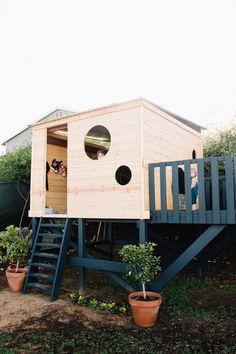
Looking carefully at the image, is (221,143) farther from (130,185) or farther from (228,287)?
(130,185)

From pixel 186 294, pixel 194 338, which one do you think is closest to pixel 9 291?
pixel 186 294

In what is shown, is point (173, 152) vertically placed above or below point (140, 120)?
below

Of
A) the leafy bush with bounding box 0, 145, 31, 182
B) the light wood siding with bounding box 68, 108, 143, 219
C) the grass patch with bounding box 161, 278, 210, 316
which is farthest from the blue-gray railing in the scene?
the leafy bush with bounding box 0, 145, 31, 182

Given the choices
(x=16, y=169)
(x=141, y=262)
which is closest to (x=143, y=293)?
(x=141, y=262)

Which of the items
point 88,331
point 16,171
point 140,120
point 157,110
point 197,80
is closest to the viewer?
point 88,331

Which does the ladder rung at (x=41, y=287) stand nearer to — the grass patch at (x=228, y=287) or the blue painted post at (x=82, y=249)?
the blue painted post at (x=82, y=249)

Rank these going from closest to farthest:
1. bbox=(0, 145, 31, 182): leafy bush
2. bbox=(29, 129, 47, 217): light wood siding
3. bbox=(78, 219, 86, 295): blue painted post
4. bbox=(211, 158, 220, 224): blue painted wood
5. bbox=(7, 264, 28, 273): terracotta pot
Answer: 1. bbox=(211, 158, 220, 224): blue painted wood
2. bbox=(78, 219, 86, 295): blue painted post
3. bbox=(7, 264, 28, 273): terracotta pot
4. bbox=(29, 129, 47, 217): light wood siding
5. bbox=(0, 145, 31, 182): leafy bush

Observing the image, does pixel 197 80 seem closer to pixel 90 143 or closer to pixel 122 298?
pixel 90 143

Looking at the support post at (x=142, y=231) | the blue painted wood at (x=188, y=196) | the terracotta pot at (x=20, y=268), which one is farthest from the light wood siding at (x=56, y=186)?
the blue painted wood at (x=188, y=196)

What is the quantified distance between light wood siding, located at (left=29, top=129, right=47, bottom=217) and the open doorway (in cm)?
88

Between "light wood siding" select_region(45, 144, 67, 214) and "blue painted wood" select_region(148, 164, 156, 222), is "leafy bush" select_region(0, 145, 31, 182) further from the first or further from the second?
"blue painted wood" select_region(148, 164, 156, 222)

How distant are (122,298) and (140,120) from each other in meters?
3.73

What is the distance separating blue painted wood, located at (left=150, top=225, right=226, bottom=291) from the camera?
5102 millimetres

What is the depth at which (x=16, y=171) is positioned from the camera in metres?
11.6
